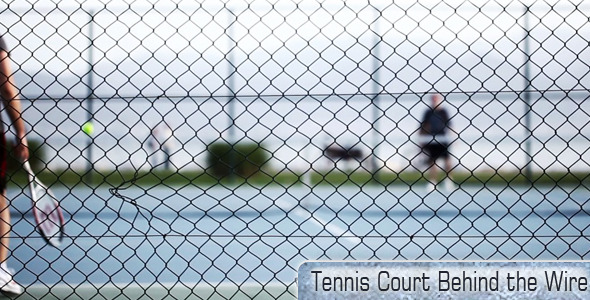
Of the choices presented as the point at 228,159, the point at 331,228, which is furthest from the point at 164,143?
the point at 228,159

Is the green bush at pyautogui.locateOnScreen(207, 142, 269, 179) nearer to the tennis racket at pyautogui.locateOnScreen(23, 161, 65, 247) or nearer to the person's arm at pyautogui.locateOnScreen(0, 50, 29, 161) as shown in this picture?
the tennis racket at pyautogui.locateOnScreen(23, 161, 65, 247)

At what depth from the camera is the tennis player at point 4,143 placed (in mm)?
2549

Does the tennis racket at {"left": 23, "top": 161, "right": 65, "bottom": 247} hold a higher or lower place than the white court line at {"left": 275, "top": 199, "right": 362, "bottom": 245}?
higher

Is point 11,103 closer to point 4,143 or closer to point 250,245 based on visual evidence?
point 4,143

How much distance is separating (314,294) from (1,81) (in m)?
1.67

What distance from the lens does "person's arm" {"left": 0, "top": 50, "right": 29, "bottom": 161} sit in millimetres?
2535

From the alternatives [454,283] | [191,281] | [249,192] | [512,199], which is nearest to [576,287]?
[454,283]

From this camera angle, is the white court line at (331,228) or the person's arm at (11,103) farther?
the white court line at (331,228)

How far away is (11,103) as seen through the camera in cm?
260

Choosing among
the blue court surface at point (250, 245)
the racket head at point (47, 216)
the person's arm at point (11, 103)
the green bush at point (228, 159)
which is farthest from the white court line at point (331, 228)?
the green bush at point (228, 159)

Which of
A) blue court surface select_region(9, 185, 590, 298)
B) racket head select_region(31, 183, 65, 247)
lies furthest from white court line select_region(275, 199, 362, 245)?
racket head select_region(31, 183, 65, 247)

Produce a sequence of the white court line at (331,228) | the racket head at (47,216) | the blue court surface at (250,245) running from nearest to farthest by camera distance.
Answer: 1. the blue court surface at (250,245)
2. the racket head at (47,216)
3. the white court line at (331,228)

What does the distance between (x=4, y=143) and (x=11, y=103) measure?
0.20 m

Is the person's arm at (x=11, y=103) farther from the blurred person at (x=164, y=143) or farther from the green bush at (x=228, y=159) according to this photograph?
the green bush at (x=228, y=159)
